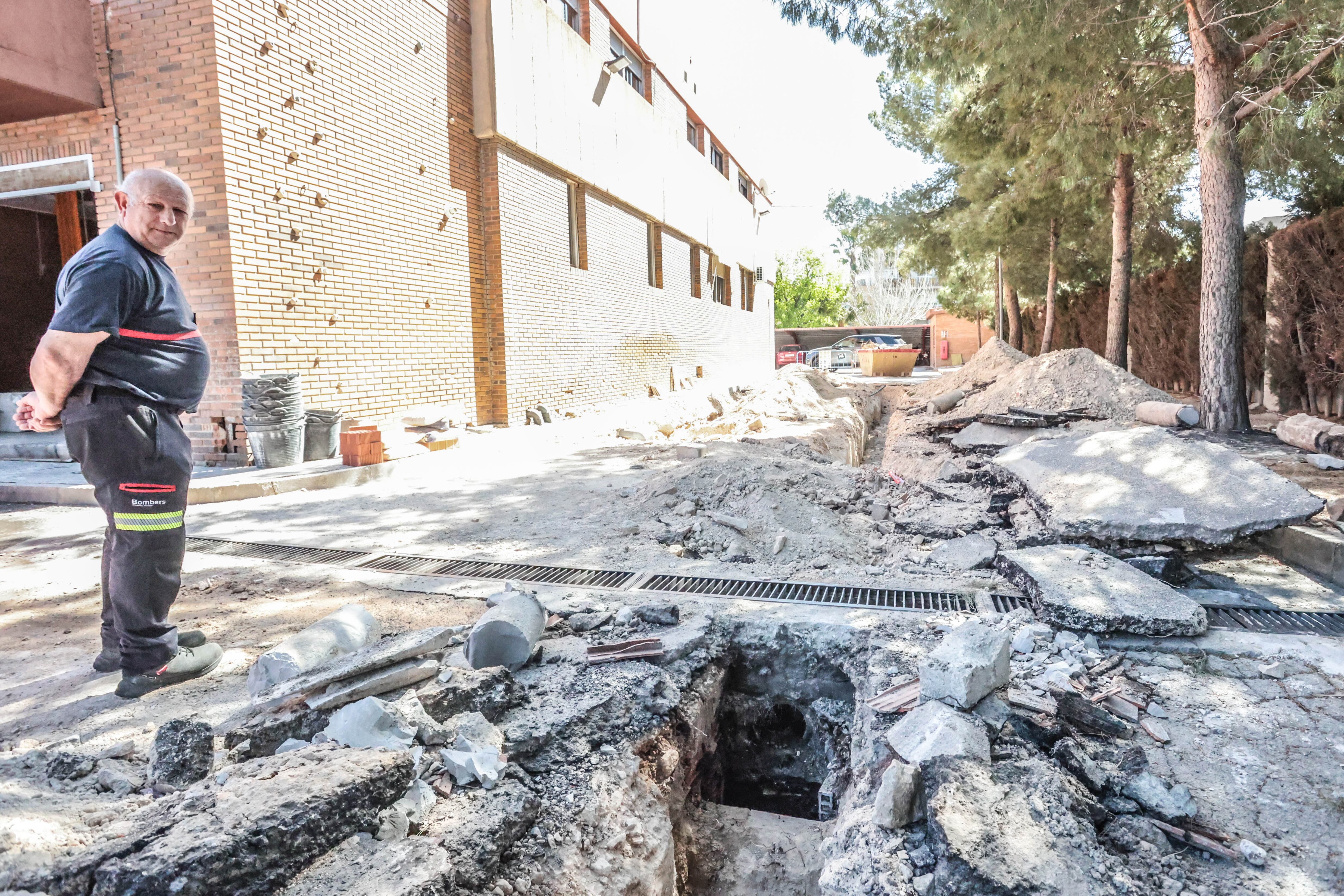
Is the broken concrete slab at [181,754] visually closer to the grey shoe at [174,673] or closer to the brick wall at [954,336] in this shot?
the grey shoe at [174,673]

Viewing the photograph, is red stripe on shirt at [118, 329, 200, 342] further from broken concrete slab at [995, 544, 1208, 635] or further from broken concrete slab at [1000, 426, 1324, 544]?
broken concrete slab at [1000, 426, 1324, 544]

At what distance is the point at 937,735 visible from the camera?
2.04 m

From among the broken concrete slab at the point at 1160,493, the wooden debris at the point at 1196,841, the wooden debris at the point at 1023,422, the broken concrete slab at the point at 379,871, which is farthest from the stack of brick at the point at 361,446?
the wooden debris at the point at 1196,841

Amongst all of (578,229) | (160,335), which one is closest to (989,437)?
(160,335)

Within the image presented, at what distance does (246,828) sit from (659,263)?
1634 cm

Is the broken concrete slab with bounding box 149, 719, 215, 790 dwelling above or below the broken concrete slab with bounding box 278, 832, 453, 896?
above

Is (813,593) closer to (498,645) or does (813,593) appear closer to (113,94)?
(498,645)

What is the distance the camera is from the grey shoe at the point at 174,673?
255 cm

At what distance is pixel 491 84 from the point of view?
10.2 metres

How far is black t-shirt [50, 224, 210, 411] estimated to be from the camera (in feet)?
7.70

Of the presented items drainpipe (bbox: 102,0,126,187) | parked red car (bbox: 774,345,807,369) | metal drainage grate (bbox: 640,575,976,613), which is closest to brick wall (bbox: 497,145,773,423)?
drainpipe (bbox: 102,0,126,187)

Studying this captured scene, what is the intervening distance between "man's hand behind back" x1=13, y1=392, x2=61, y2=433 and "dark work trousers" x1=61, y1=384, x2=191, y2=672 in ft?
0.16

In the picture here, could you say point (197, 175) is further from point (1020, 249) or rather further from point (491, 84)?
point (1020, 249)

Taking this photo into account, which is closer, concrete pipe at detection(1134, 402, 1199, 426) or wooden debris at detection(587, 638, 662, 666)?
wooden debris at detection(587, 638, 662, 666)
